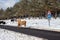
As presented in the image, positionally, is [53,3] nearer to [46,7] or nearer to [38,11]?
[46,7]

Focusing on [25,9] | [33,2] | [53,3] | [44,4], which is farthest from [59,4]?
[25,9]

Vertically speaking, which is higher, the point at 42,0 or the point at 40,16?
the point at 42,0

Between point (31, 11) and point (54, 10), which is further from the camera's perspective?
point (31, 11)

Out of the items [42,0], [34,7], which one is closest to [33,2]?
[34,7]

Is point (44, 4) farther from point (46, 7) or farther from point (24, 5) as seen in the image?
point (24, 5)

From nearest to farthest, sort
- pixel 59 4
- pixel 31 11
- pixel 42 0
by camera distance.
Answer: pixel 59 4
pixel 42 0
pixel 31 11

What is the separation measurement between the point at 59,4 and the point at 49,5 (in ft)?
20.5

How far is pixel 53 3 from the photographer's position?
275 feet

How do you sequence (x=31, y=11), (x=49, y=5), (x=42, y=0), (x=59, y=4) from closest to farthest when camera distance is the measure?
(x=59, y=4) < (x=49, y=5) < (x=42, y=0) < (x=31, y=11)

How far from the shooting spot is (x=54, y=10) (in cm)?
8588

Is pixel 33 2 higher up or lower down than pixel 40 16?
higher up

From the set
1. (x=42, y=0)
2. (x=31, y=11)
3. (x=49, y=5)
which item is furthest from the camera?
(x=31, y=11)

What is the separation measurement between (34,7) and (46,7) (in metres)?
16.7

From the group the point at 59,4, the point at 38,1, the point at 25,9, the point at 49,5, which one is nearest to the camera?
the point at 59,4
